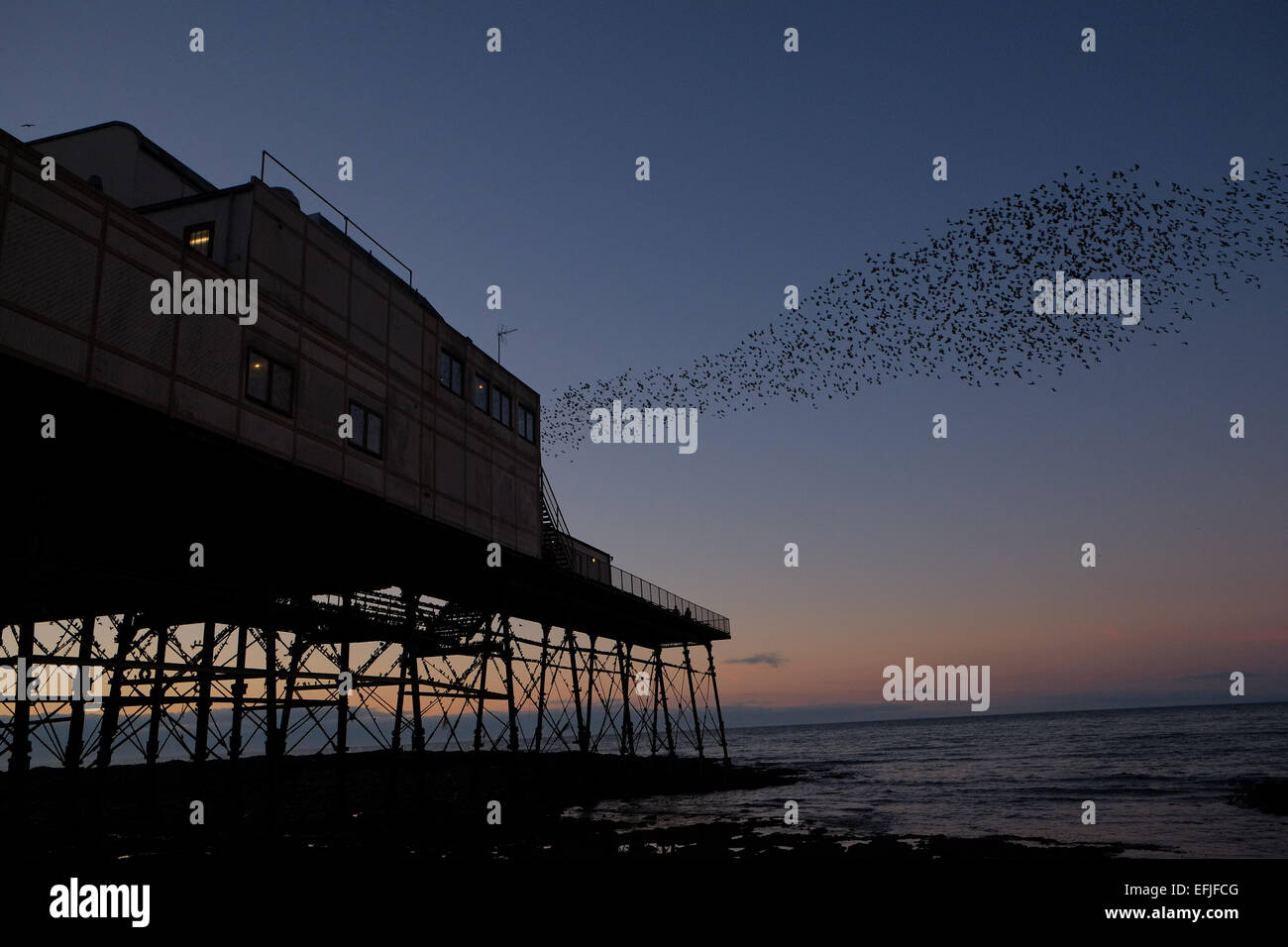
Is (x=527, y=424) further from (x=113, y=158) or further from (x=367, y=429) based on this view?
(x=113, y=158)

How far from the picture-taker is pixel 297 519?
19062 mm

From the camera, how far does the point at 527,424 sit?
1060 inches

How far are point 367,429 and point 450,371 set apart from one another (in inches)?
168

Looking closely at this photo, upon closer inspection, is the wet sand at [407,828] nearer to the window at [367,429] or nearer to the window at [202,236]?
the window at [367,429]

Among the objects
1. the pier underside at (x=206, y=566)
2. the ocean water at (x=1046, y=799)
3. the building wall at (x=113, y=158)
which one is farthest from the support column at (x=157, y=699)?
the ocean water at (x=1046, y=799)

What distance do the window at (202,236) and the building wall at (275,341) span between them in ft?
0.65

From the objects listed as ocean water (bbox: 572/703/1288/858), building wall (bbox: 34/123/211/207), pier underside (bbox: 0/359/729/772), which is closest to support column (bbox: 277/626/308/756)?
pier underside (bbox: 0/359/729/772)

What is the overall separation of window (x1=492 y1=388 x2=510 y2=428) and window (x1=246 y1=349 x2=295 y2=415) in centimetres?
817

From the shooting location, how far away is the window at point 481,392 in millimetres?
24047

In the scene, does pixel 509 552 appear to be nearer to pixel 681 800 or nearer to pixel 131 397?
pixel 131 397

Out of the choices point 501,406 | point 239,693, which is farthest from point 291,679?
point 501,406

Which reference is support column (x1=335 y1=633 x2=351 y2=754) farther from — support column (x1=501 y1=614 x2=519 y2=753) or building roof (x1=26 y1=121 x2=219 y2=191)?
building roof (x1=26 y1=121 x2=219 y2=191)

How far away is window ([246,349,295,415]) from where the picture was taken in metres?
16.1
